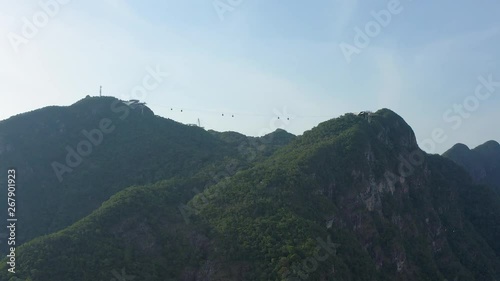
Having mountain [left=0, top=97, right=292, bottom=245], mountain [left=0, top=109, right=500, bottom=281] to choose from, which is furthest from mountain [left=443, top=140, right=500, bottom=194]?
mountain [left=0, top=97, right=292, bottom=245]

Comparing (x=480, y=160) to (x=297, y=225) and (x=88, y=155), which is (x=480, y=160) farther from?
(x=88, y=155)

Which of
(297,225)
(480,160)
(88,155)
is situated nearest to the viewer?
(297,225)

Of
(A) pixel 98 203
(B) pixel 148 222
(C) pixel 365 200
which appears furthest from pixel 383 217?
(A) pixel 98 203

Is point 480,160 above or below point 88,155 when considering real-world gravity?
below

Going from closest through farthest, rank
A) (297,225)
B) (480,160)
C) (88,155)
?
(297,225) → (88,155) → (480,160)

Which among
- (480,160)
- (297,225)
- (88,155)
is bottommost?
(297,225)

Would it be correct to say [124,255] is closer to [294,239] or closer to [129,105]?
[294,239]

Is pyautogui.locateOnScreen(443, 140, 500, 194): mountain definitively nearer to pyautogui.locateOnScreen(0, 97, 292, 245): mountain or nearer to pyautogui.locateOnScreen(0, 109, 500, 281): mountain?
pyautogui.locateOnScreen(0, 109, 500, 281): mountain

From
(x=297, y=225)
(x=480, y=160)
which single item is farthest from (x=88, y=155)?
(x=480, y=160)
